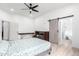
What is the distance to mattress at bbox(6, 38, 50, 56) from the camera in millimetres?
1395

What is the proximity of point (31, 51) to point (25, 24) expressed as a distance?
0.68m

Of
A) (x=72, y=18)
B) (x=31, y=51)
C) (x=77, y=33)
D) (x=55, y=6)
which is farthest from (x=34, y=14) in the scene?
(x=77, y=33)

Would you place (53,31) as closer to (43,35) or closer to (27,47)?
(43,35)

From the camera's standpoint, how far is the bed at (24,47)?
137 centimetres

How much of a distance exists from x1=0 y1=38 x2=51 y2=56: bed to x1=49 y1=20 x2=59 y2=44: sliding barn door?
0.18 metres

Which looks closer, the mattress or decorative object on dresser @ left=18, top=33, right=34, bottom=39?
the mattress

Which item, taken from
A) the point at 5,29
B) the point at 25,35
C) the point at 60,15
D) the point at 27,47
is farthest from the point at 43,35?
the point at 5,29

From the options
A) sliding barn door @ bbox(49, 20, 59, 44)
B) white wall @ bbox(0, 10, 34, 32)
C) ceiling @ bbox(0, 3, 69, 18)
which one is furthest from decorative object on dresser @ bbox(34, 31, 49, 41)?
ceiling @ bbox(0, 3, 69, 18)

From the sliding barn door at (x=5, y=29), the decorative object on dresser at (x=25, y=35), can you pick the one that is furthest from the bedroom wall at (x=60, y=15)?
the sliding barn door at (x=5, y=29)

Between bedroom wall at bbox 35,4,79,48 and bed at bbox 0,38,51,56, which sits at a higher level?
bedroom wall at bbox 35,4,79,48

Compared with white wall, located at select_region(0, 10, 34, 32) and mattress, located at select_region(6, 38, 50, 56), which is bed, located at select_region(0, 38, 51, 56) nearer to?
mattress, located at select_region(6, 38, 50, 56)

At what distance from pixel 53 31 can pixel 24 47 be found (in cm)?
90

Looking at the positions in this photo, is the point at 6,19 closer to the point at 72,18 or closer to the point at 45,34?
the point at 45,34

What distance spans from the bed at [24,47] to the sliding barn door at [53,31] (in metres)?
0.18
